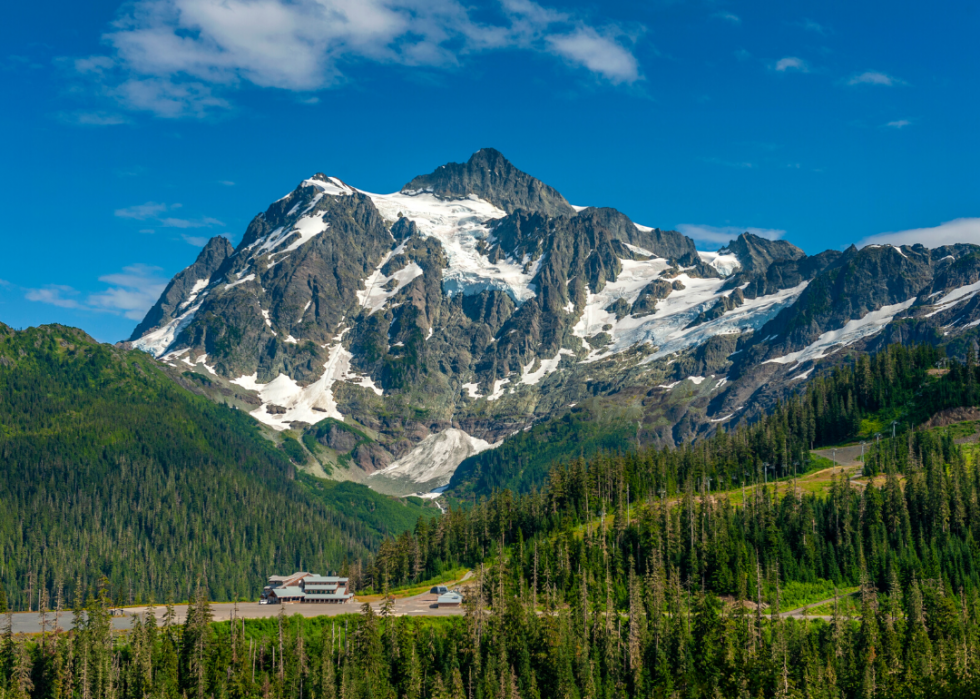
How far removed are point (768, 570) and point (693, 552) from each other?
13164 mm

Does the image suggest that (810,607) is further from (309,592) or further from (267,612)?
(309,592)

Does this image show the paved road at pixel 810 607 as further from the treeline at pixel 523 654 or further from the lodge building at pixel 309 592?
the lodge building at pixel 309 592

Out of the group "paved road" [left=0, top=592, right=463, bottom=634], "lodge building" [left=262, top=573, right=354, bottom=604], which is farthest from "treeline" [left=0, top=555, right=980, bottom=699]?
"lodge building" [left=262, top=573, right=354, bottom=604]

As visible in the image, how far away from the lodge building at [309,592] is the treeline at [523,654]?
29203 mm

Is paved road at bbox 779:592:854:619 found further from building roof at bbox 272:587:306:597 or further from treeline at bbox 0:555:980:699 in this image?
building roof at bbox 272:587:306:597

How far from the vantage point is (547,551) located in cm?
18138

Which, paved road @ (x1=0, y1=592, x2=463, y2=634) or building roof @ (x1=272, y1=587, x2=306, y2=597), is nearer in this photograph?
paved road @ (x1=0, y1=592, x2=463, y2=634)

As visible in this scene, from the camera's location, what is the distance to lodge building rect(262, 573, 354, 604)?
7146 inches

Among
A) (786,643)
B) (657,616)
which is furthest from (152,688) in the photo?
(786,643)

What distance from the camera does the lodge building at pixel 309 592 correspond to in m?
182

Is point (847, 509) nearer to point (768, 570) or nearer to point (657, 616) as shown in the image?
point (768, 570)

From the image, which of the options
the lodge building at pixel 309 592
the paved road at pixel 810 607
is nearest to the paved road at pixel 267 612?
the lodge building at pixel 309 592

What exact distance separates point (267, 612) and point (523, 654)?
46.4 meters

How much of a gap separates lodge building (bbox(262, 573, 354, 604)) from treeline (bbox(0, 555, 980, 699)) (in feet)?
95.8
